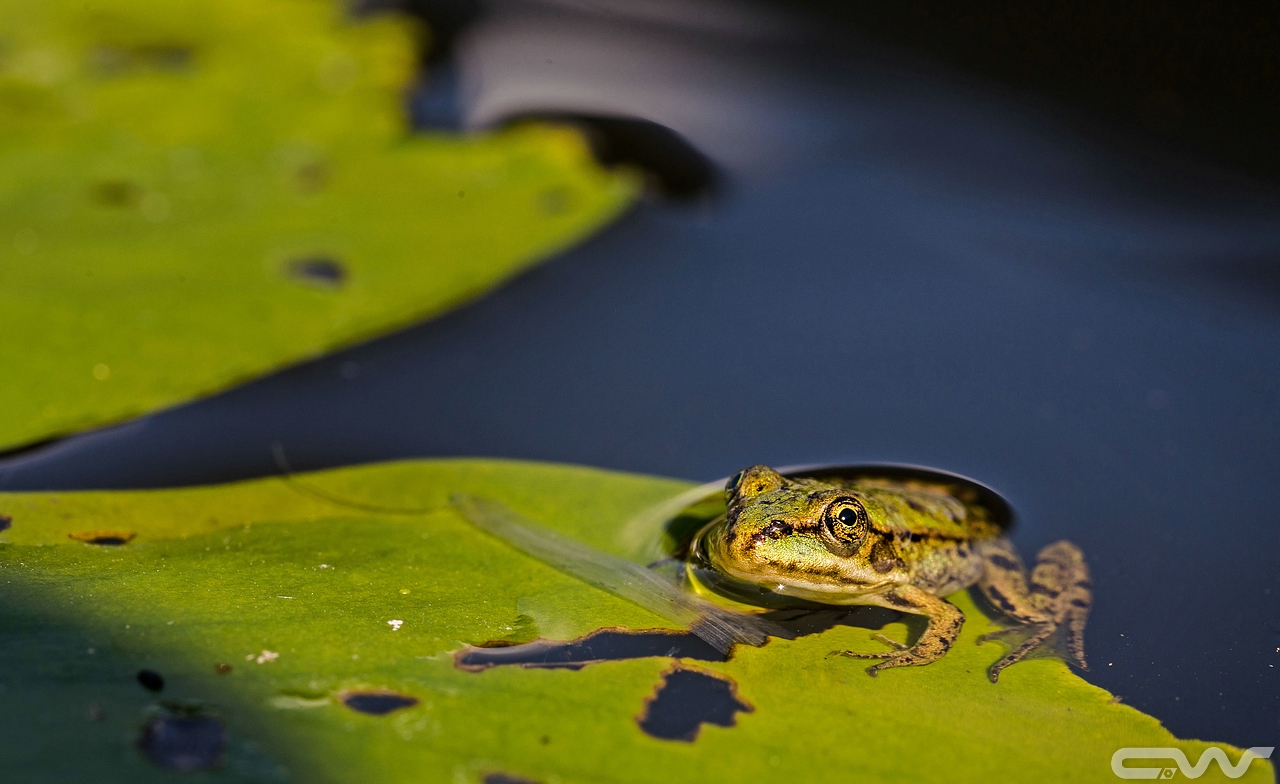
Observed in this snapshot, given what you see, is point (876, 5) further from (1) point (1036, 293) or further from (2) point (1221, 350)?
(2) point (1221, 350)

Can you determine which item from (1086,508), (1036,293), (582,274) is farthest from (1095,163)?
(582,274)

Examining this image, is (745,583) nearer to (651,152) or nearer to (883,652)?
(883,652)

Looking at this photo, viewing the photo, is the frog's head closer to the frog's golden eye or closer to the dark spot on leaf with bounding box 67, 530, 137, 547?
the frog's golden eye

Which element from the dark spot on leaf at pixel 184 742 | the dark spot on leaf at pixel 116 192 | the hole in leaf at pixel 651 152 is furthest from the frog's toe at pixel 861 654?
the dark spot on leaf at pixel 116 192

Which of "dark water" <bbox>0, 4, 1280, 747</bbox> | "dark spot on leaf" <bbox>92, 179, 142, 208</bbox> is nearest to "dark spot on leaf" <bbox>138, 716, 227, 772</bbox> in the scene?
"dark water" <bbox>0, 4, 1280, 747</bbox>

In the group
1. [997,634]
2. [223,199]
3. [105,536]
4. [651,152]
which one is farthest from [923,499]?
[223,199]

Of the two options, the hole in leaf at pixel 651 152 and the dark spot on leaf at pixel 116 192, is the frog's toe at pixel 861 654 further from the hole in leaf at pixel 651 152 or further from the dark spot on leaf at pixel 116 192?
the dark spot on leaf at pixel 116 192
